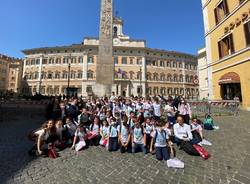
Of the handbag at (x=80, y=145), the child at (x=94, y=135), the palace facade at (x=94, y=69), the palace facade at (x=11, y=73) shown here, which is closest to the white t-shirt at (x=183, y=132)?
the child at (x=94, y=135)

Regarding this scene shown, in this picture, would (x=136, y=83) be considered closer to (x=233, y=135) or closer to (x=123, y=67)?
(x=123, y=67)

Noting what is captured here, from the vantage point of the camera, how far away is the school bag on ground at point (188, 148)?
15.1 ft

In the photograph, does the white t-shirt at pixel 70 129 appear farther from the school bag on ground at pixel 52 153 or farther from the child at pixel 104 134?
the school bag on ground at pixel 52 153

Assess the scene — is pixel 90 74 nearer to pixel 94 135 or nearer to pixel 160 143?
pixel 94 135

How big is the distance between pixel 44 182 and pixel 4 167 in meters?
1.41

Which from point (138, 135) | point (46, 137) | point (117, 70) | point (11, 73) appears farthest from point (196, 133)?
point (11, 73)

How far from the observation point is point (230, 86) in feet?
51.3

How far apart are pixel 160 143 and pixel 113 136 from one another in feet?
5.09

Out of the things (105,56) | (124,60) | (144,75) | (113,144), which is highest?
(124,60)

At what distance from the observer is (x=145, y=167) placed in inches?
154

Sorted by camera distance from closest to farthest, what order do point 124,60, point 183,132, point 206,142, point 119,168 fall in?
point 119,168 → point 183,132 → point 206,142 → point 124,60

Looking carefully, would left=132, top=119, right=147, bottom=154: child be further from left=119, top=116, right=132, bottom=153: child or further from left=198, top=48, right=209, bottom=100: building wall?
left=198, top=48, right=209, bottom=100: building wall

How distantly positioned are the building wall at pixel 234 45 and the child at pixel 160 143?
12.1m

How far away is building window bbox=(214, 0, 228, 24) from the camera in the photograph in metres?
15.6
